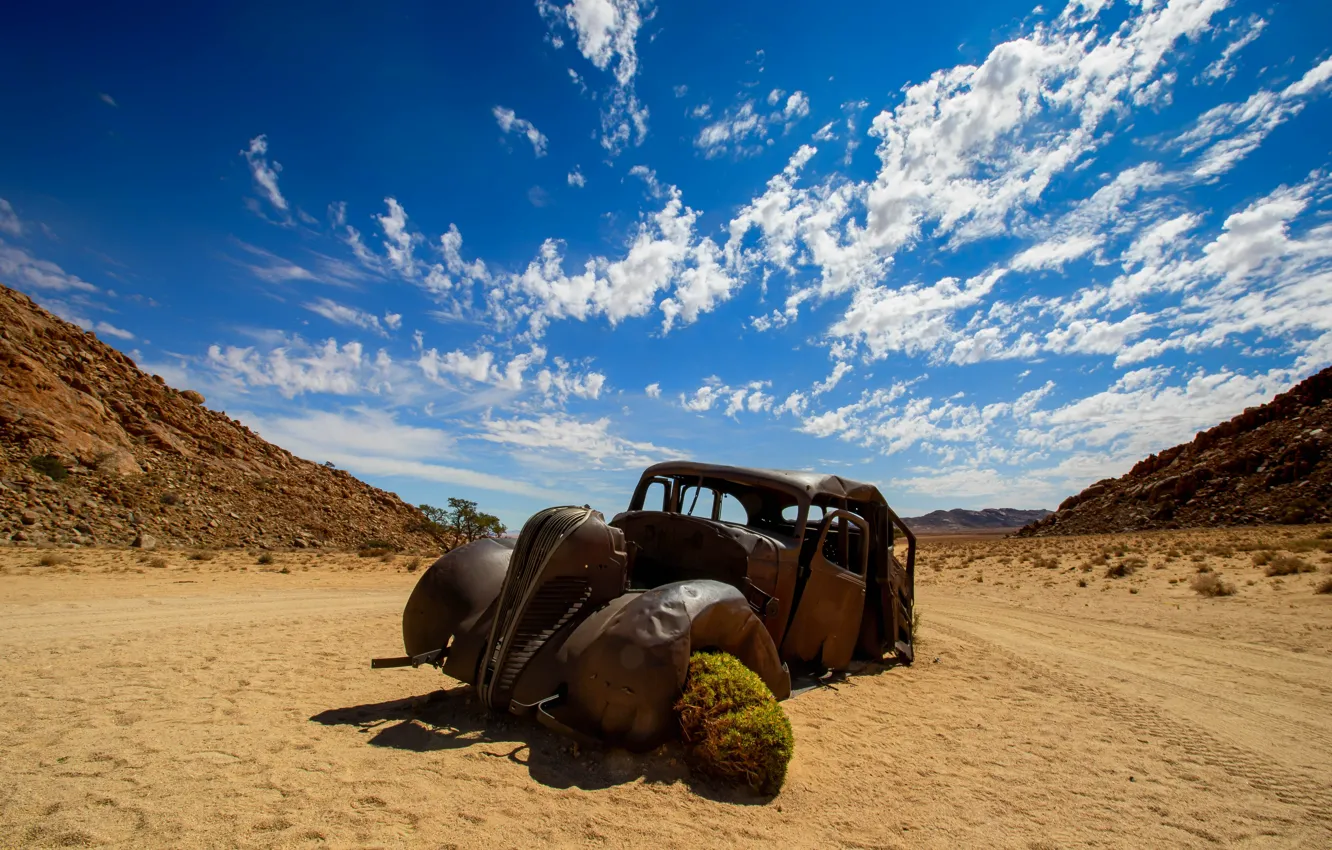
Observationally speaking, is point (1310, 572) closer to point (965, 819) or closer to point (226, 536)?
point (965, 819)

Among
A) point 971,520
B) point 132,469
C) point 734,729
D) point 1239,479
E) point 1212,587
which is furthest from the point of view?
point 971,520

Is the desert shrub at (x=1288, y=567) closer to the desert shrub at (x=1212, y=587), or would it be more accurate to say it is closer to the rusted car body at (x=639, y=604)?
the desert shrub at (x=1212, y=587)

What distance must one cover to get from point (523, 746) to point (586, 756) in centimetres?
44

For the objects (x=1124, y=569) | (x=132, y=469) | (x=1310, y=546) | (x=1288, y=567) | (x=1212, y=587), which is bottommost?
(x=1212, y=587)

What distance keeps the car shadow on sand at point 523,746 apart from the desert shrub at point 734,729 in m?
0.12

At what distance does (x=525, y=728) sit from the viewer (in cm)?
466

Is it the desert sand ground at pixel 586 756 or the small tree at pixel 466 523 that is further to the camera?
the small tree at pixel 466 523

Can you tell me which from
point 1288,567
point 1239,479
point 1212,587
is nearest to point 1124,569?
point 1288,567

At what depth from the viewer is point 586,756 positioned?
166 inches

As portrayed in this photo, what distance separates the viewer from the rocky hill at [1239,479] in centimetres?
3841

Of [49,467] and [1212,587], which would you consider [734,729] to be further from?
[49,467]

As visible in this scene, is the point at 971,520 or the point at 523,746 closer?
the point at 523,746

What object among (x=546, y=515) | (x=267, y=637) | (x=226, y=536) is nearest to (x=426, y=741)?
(x=546, y=515)

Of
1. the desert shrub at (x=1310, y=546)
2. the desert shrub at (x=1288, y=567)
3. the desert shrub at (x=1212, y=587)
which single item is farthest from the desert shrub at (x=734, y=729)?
the desert shrub at (x=1310, y=546)
